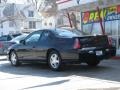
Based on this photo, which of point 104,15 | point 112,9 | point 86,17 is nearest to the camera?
point 112,9

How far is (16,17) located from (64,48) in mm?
55162

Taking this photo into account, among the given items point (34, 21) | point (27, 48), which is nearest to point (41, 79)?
point (27, 48)

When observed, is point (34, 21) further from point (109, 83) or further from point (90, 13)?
point (109, 83)

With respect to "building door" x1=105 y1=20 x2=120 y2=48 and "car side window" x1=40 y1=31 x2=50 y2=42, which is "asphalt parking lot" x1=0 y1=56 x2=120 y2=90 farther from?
"building door" x1=105 y1=20 x2=120 y2=48

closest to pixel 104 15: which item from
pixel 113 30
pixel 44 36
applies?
pixel 113 30

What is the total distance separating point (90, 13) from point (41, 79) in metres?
9.53

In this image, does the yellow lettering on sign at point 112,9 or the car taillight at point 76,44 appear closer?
the car taillight at point 76,44

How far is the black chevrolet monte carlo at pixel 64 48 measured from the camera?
12.6 meters

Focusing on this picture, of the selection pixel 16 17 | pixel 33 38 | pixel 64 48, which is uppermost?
pixel 16 17

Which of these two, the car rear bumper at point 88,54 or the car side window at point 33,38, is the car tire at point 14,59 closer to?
the car side window at point 33,38

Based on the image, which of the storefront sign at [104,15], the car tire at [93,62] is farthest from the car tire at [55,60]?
the storefront sign at [104,15]

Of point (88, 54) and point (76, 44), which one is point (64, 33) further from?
point (88, 54)

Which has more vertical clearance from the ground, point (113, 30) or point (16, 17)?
point (16, 17)

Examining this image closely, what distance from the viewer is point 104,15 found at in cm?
1955
